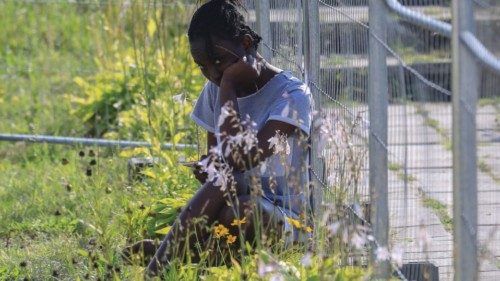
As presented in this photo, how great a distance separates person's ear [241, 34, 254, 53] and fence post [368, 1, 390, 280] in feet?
4.06

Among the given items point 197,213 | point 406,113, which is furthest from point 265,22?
point 406,113

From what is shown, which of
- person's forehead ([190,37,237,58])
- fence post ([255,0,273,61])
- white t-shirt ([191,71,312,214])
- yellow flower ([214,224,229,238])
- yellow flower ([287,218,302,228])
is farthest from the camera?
fence post ([255,0,273,61])

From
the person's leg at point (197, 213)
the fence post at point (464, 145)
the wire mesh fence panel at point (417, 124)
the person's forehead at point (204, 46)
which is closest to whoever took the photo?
the fence post at point (464, 145)

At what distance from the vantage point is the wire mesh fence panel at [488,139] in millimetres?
2998

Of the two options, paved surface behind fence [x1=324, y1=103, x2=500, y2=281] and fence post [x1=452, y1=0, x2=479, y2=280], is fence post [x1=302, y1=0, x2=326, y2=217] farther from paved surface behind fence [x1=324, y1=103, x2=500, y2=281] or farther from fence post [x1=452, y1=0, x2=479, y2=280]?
fence post [x1=452, y1=0, x2=479, y2=280]

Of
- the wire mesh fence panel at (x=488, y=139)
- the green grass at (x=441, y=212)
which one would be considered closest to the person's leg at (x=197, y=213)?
the green grass at (x=441, y=212)

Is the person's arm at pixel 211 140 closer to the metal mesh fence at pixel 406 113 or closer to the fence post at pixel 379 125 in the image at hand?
the metal mesh fence at pixel 406 113

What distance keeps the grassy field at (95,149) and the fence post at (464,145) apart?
1.38 feet

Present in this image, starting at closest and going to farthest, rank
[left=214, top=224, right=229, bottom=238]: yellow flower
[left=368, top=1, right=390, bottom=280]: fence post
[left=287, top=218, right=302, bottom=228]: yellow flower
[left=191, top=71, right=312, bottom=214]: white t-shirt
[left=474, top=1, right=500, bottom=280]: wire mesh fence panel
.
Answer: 1. [left=474, top=1, right=500, bottom=280]: wire mesh fence panel
2. [left=368, top=1, right=390, bottom=280]: fence post
3. [left=287, top=218, right=302, bottom=228]: yellow flower
4. [left=214, top=224, right=229, bottom=238]: yellow flower
5. [left=191, top=71, right=312, bottom=214]: white t-shirt

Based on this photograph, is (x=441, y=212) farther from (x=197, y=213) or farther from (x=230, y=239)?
(x=197, y=213)

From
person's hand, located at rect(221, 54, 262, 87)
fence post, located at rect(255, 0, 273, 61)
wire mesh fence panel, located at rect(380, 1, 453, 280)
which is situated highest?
fence post, located at rect(255, 0, 273, 61)

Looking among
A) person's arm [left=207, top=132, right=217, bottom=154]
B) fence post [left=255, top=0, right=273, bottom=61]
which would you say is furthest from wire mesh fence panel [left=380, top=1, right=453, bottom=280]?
fence post [left=255, top=0, right=273, bottom=61]

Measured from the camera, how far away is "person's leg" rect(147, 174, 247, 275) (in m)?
4.82

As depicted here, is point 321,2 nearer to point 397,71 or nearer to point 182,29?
point 397,71
